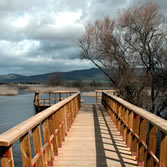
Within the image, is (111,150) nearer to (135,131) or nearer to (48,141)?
(135,131)

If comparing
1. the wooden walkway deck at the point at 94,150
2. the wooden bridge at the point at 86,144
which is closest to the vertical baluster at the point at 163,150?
the wooden bridge at the point at 86,144

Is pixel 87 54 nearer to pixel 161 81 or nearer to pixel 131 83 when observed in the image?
pixel 131 83

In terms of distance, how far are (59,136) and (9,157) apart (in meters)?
2.61

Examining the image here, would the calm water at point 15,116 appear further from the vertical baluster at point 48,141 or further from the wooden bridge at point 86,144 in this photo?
the vertical baluster at point 48,141

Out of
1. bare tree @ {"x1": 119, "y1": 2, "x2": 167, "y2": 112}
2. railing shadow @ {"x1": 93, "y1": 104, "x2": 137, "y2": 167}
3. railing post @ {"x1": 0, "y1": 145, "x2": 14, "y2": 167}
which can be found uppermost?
bare tree @ {"x1": 119, "y1": 2, "x2": 167, "y2": 112}

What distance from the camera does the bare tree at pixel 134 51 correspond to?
14430 mm

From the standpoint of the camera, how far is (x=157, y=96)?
1502 centimetres

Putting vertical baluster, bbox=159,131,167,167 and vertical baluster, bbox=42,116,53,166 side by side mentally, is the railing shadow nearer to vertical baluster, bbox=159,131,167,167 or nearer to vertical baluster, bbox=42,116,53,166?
vertical baluster, bbox=42,116,53,166

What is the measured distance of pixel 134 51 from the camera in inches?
591

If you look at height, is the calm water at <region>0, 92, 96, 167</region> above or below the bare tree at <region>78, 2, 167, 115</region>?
below

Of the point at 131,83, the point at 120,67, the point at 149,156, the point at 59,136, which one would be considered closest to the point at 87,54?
the point at 120,67

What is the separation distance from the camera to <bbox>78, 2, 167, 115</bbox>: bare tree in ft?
47.3

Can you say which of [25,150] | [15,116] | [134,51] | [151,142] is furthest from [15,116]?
[151,142]

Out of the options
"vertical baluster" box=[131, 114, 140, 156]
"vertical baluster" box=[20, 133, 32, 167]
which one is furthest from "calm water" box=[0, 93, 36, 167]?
"vertical baluster" box=[20, 133, 32, 167]
